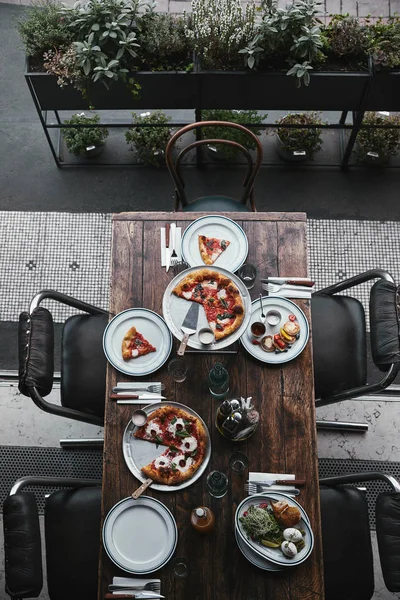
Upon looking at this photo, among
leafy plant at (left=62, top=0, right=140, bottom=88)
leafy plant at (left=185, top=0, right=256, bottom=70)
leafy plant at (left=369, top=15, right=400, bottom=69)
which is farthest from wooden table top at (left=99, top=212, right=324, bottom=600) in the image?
leafy plant at (left=369, top=15, right=400, bottom=69)

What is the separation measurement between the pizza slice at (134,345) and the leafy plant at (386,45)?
2202mm

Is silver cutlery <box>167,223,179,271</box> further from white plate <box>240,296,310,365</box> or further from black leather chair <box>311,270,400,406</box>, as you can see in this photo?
black leather chair <box>311,270,400,406</box>

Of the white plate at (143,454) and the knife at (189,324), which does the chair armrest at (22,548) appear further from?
the knife at (189,324)

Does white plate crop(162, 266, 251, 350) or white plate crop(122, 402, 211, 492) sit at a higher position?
white plate crop(162, 266, 251, 350)

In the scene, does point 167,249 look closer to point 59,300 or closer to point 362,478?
point 59,300

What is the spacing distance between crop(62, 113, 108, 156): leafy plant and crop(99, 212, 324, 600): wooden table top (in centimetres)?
147

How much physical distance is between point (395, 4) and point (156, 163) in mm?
2403

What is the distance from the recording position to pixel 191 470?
8.87 feet

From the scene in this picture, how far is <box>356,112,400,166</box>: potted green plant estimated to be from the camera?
4.31m

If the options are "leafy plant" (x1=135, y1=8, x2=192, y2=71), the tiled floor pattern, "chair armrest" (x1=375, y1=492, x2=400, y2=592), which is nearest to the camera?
"chair armrest" (x1=375, y1=492, x2=400, y2=592)

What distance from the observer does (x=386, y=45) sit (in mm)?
3844

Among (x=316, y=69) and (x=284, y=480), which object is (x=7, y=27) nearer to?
(x=316, y=69)

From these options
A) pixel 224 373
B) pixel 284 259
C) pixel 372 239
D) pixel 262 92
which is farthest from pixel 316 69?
pixel 224 373

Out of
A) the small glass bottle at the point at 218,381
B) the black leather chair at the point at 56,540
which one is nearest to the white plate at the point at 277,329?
the small glass bottle at the point at 218,381
